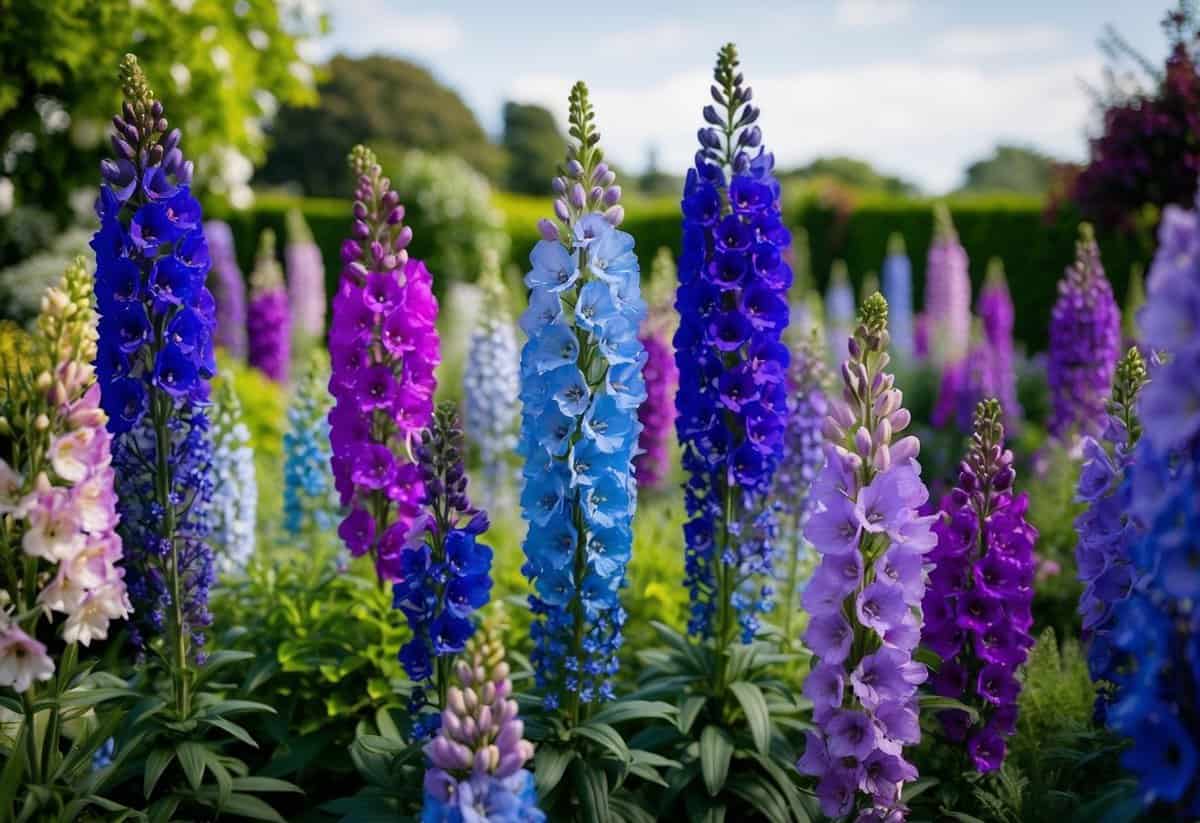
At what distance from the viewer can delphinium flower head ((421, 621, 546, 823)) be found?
2.49m

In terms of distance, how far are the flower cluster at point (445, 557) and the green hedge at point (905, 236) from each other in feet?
24.0

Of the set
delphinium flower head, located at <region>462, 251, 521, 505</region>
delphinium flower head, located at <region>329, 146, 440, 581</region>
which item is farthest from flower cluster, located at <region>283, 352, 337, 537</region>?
delphinium flower head, located at <region>462, 251, 521, 505</region>

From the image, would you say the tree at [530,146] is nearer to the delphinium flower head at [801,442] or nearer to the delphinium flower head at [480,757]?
the delphinium flower head at [801,442]

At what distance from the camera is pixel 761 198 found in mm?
3695

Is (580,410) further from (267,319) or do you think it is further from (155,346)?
(267,319)

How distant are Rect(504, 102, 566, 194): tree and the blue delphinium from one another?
43261 mm

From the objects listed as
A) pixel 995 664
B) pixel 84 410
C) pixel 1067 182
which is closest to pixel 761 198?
pixel 995 664

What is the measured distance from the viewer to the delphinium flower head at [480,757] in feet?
8.18

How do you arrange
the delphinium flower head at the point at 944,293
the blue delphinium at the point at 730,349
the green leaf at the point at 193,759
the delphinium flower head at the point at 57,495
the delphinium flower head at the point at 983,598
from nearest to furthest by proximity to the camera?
the delphinium flower head at the point at 57,495 < the green leaf at the point at 193,759 < the delphinium flower head at the point at 983,598 < the blue delphinium at the point at 730,349 < the delphinium flower head at the point at 944,293

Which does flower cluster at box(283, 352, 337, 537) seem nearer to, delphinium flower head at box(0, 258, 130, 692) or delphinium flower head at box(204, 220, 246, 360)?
delphinium flower head at box(0, 258, 130, 692)

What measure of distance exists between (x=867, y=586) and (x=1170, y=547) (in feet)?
3.32

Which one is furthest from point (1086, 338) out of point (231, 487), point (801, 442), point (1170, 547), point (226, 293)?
point (226, 293)

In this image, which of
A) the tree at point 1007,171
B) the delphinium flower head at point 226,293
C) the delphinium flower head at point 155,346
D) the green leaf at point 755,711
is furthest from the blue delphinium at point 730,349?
the tree at point 1007,171

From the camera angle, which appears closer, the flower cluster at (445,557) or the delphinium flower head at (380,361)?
the flower cluster at (445,557)
